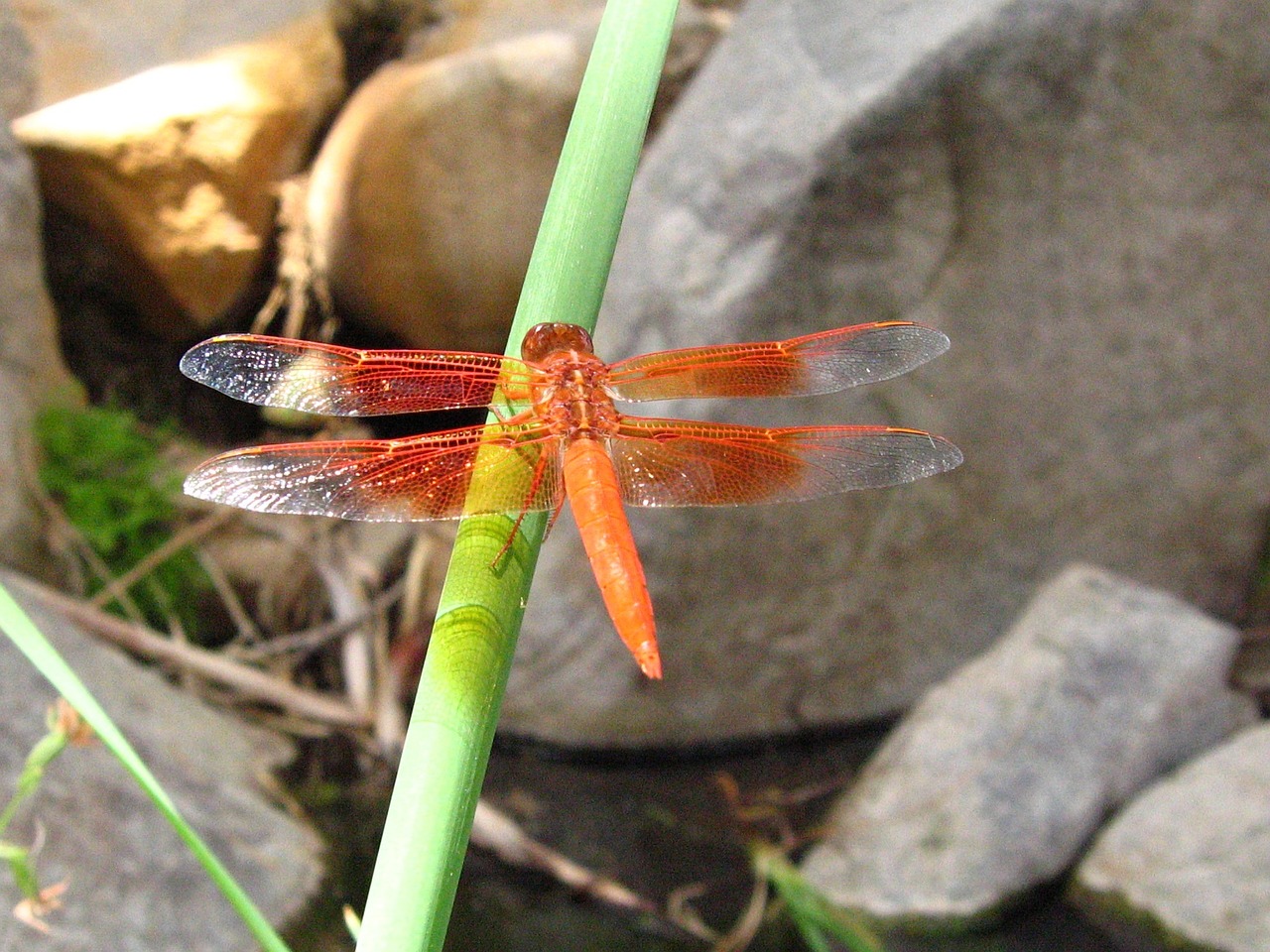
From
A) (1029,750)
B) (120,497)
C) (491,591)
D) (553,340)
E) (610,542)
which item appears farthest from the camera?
(120,497)

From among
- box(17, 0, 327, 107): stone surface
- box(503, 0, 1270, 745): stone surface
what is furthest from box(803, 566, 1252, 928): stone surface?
box(17, 0, 327, 107): stone surface

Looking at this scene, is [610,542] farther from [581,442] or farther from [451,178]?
[451,178]

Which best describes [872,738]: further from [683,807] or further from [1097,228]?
[1097,228]

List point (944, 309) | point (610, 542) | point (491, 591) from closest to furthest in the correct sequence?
point (491, 591) → point (610, 542) → point (944, 309)

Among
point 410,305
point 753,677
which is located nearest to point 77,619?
point 410,305

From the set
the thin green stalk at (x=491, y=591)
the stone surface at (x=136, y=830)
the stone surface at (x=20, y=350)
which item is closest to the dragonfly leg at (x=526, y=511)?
the thin green stalk at (x=491, y=591)

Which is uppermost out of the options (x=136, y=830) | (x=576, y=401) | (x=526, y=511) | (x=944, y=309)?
(x=944, y=309)

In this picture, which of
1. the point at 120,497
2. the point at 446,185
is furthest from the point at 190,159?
the point at 120,497
